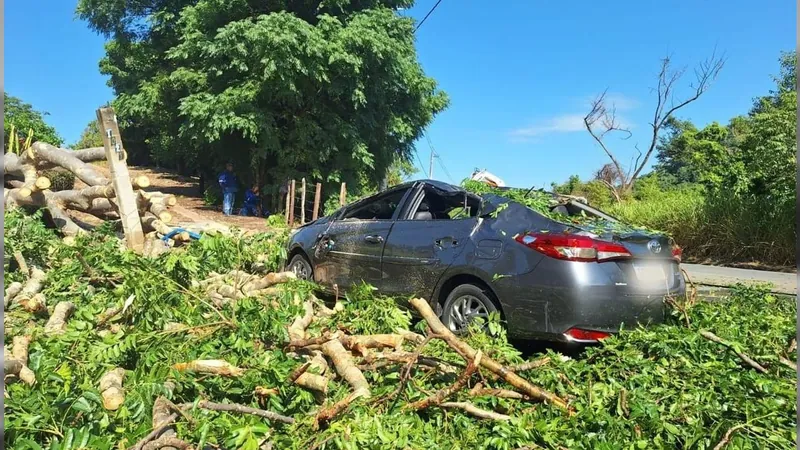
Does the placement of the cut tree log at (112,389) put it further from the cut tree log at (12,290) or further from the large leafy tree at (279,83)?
the large leafy tree at (279,83)

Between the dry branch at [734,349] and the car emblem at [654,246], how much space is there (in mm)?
663

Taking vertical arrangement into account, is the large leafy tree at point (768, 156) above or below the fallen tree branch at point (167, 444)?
above

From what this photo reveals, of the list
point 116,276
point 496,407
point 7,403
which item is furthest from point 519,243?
point 116,276

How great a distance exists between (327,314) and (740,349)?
3214mm

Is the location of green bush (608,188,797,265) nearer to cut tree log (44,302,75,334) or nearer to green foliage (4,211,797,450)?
green foliage (4,211,797,450)

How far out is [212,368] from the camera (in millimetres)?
3141

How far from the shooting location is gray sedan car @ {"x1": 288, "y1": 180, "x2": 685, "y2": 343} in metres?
3.90

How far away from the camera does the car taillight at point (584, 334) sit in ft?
12.7

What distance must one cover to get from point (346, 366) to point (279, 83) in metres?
14.9

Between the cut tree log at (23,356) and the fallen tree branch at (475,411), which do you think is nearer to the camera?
the fallen tree branch at (475,411)

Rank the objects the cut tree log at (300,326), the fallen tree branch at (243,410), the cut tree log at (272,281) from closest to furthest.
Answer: the fallen tree branch at (243,410), the cut tree log at (300,326), the cut tree log at (272,281)

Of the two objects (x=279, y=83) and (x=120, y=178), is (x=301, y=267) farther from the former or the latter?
(x=279, y=83)

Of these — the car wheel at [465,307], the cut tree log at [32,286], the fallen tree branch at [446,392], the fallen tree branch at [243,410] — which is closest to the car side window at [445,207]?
the car wheel at [465,307]

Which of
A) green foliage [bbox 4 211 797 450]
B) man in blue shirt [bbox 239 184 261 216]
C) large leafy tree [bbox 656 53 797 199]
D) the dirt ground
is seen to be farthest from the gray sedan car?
man in blue shirt [bbox 239 184 261 216]
